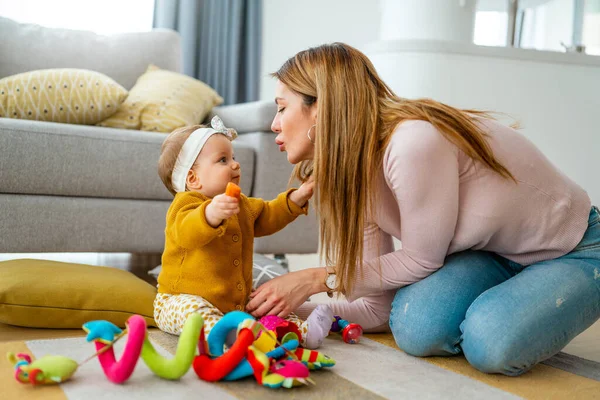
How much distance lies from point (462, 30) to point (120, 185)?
74.4 inches

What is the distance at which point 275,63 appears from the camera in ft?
13.8

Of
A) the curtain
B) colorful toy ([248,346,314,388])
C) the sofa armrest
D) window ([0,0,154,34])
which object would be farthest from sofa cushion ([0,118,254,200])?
the curtain

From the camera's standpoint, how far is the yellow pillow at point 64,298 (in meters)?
1.38

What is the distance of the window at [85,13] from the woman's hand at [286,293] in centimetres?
258

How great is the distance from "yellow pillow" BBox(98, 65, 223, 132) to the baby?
1.03 metres

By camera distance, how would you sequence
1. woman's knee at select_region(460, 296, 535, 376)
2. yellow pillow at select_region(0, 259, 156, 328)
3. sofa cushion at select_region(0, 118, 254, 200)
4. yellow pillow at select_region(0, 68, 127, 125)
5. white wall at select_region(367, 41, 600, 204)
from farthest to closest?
white wall at select_region(367, 41, 600, 204) → yellow pillow at select_region(0, 68, 127, 125) → sofa cushion at select_region(0, 118, 254, 200) → yellow pillow at select_region(0, 259, 156, 328) → woman's knee at select_region(460, 296, 535, 376)

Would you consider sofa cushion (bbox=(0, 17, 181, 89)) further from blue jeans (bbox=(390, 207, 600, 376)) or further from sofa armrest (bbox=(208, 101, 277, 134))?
blue jeans (bbox=(390, 207, 600, 376))

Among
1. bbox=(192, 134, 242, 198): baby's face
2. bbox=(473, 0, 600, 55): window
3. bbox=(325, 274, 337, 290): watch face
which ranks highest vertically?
bbox=(473, 0, 600, 55): window

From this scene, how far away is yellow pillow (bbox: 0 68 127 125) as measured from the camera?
88.5 inches

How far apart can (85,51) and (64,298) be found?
1.73 metres

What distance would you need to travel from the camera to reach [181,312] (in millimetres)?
1296

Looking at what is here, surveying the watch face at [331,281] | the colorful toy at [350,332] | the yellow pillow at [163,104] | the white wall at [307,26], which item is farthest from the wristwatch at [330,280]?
the white wall at [307,26]

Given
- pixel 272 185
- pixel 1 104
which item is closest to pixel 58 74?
pixel 1 104

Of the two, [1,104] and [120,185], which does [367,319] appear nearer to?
[120,185]
